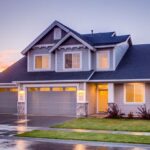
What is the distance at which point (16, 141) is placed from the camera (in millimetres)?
14062

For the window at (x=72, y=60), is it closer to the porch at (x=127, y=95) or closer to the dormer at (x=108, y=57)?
the dormer at (x=108, y=57)

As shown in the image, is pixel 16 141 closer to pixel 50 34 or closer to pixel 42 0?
pixel 42 0

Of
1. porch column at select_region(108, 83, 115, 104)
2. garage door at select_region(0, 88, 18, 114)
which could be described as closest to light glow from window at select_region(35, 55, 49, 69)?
garage door at select_region(0, 88, 18, 114)

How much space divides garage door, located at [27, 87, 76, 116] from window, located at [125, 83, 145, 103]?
431cm

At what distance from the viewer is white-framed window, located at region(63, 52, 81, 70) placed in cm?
2678

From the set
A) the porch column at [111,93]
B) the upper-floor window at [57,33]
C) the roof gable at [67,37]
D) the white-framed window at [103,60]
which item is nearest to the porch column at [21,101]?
the roof gable at [67,37]

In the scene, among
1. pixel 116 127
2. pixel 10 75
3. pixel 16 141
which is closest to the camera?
pixel 16 141

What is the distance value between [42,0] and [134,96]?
10.3 m

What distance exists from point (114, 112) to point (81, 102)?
2.84m

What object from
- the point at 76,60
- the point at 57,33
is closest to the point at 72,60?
the point at 76,60

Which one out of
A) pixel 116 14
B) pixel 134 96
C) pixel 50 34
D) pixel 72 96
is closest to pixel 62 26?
pixel 50 34

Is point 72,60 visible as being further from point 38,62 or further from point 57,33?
point 38,62

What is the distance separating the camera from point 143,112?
75.3 ft

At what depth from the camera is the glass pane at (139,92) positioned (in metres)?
24.4
